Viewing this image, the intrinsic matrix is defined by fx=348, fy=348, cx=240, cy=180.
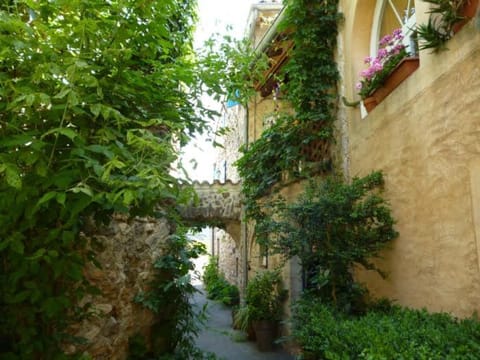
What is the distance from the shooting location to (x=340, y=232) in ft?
10.5

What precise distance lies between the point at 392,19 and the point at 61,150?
3.67 metres

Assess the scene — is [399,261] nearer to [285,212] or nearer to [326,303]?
[326,303]

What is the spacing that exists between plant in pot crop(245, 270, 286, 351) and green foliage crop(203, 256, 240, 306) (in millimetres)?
3048

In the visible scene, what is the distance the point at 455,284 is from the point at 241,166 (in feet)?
15.3

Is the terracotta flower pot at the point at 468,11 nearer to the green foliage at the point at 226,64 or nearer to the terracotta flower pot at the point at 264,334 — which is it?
the green foliage at the point at 226,64

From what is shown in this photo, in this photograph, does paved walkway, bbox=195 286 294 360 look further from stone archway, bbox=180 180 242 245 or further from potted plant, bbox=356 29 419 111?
potted plant, bbox=356 29 419 111

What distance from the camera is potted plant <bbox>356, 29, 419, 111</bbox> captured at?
2.92m

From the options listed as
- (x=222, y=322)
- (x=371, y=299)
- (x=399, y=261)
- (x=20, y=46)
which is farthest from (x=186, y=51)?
(x=222, y=322)

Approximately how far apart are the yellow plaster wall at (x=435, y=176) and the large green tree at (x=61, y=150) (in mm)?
1826

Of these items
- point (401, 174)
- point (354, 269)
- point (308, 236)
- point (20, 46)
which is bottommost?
point (354, 269)

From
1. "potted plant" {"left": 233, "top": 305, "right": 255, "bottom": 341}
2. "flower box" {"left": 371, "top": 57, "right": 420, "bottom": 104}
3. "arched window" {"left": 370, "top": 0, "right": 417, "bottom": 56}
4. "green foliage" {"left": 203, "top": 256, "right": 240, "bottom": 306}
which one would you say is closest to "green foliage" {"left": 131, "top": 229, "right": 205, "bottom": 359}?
"potted plant" {"left": 233, "top": 305, "right": 255, "bottom": 341}

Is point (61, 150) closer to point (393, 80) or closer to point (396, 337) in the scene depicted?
point (396, 337)

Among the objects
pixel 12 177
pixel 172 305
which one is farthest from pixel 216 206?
pixel 12 177

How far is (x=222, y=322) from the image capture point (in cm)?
806
